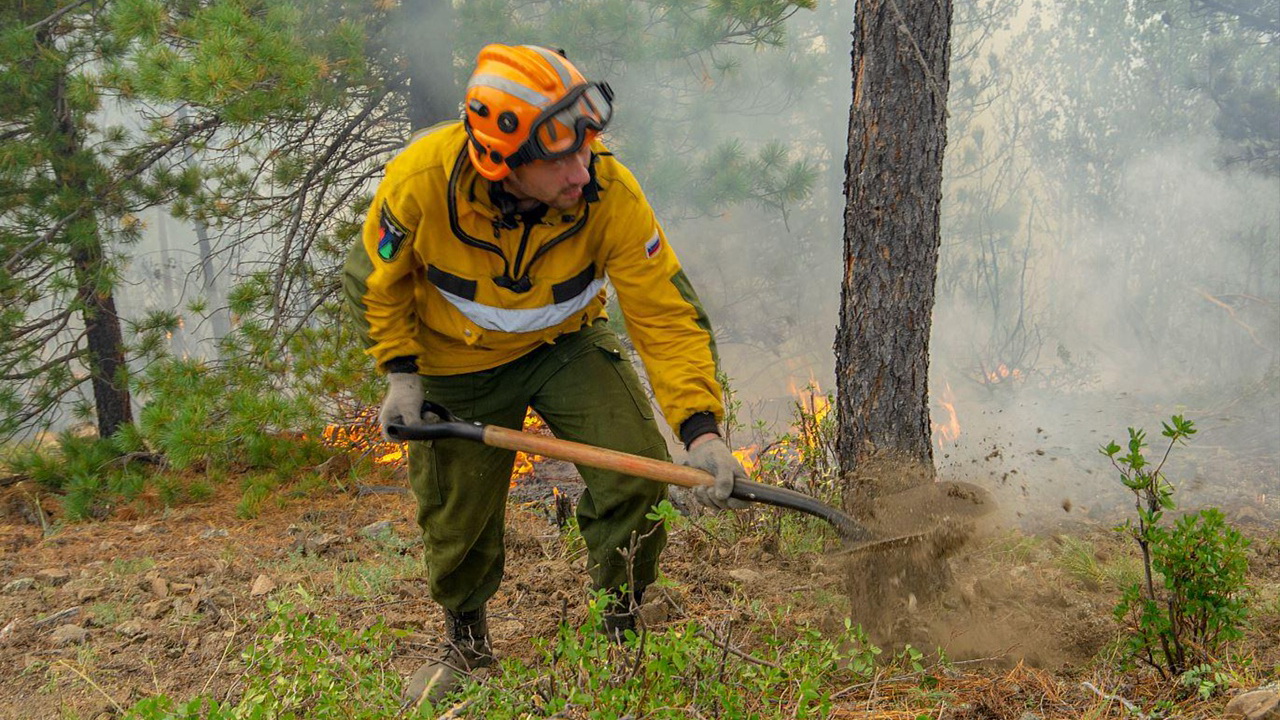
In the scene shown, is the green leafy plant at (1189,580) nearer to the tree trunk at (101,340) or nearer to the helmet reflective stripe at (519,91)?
the helmet reflective stripe at (519,91)

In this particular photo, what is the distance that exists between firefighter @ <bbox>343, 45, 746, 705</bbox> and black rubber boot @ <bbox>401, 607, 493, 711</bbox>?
0.02 metres

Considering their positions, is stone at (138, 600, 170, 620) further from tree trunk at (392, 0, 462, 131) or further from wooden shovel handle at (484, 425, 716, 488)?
tree trunk at (392, 0, 462, 131)

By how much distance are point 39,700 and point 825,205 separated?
1618 centimetres

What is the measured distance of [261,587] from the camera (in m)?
4.43

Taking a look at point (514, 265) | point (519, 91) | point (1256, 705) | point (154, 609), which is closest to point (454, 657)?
point (514, 265)

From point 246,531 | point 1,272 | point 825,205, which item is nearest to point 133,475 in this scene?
point 246,531

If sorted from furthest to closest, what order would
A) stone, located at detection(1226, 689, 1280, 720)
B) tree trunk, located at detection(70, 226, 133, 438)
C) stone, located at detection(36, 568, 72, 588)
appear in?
tree trunk, located at detection(70, 226, 133, 438) < stone, located at detection(36, 568, 72, 588) < stone, located at detection(1226, 689, 1280, 720)

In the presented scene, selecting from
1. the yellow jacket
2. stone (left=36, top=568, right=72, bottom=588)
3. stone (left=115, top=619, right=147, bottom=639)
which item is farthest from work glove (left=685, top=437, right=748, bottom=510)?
stone (left=36, top=568, right=72, bottom=588)

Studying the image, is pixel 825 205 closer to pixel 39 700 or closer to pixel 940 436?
pixel 940 436

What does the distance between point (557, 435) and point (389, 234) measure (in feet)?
3.03

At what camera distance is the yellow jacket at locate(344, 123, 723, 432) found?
285 centimetres

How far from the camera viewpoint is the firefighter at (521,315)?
8.84 ft

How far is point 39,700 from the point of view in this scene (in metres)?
3.44

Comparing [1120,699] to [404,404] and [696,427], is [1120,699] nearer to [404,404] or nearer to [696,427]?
[696,427]
